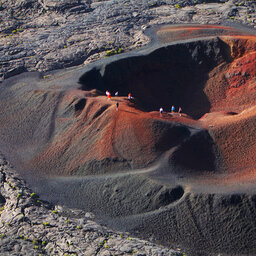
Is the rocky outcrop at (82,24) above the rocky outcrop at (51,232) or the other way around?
above

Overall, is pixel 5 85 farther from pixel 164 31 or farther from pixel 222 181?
pixel 222 181

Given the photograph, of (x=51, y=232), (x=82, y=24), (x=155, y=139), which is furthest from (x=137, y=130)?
(x=82, y=24)

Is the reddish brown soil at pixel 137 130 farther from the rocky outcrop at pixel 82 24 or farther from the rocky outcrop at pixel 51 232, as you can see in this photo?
the rocky outcrop at pixel 82 24

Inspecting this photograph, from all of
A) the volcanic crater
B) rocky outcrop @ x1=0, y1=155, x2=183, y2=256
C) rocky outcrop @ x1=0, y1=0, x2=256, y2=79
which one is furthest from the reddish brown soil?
rocky outcrop @ x1=0, y1=0, x2=256, y2=79

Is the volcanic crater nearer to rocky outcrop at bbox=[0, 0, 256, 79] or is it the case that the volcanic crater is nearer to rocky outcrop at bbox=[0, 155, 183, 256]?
rocky outcrop at bbox=[0, 155, 183, 256]

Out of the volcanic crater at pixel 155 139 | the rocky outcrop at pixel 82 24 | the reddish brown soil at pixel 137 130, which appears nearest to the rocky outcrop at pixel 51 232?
the volcanic crater at pixel 155 139

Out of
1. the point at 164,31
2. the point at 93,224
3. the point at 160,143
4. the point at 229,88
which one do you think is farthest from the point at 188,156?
the point at 164,31

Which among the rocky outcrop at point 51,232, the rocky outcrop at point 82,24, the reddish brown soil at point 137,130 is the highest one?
the rocky outcrop at point 82,24

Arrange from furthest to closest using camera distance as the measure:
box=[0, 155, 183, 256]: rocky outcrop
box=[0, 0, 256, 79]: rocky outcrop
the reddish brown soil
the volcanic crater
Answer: box=[0, 0, 256, 79]: rocky outcrop → the reddish brown soil → the volcanic crater → box=[0, 155, 183, 256]: rocky outcrop

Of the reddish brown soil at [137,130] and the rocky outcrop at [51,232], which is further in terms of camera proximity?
the reddish brown soil at [137,130]

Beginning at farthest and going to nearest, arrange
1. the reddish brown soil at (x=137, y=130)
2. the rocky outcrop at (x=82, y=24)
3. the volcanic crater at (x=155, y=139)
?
the rocky outcrop at (x=82, y=24), the reddish brown soil at (x=137, y=130), the volcanic crater at (x=155, y=139)
